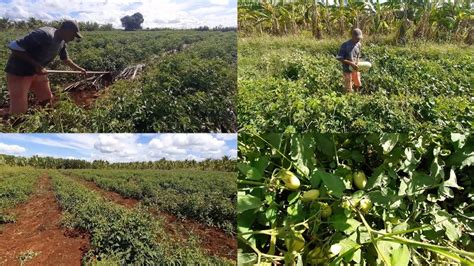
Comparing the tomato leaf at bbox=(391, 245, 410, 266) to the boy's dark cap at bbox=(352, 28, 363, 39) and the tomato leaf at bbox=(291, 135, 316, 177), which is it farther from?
the boy's dark cap at bbox=(352, 28, 363, 39)

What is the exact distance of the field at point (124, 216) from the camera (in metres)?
2.14

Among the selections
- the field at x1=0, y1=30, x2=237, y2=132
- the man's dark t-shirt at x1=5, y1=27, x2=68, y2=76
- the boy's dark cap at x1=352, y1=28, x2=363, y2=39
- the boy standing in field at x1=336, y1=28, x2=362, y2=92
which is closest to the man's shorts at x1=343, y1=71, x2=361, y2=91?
the boy standing in field at x1=336, y1=28, x2=362, y2=92

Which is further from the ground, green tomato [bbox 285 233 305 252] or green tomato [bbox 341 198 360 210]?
green tomato [bbox 341 198 360 210]

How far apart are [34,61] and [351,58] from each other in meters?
1.75

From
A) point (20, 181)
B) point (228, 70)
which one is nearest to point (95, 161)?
point (20, 181)

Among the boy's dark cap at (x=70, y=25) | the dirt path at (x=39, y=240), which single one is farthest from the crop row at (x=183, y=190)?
the boy's dark cap at (x=70, y=25)

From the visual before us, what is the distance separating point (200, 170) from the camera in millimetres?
2191

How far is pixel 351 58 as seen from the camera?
3.03m

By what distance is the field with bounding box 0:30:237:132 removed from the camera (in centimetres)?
212

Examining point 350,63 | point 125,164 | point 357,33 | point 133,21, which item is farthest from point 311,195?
point 357,33

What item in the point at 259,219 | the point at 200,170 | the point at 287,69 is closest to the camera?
the point at 259,219

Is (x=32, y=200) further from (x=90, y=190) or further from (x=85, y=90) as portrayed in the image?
(x=85, y=90)

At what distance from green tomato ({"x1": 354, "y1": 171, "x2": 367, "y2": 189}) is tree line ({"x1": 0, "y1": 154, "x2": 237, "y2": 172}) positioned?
49 cm

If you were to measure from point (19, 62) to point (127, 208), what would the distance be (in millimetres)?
737
